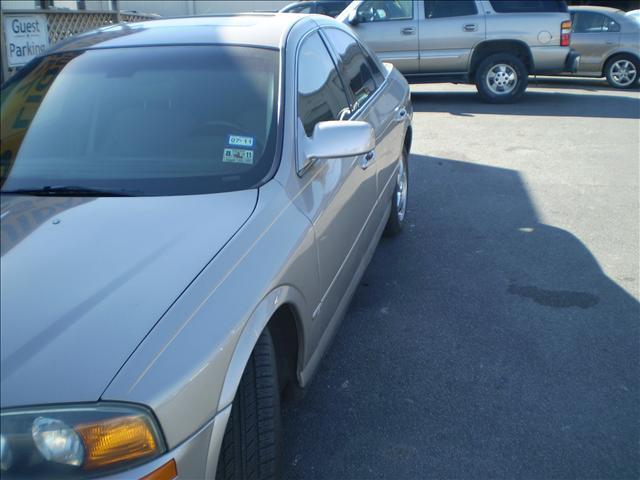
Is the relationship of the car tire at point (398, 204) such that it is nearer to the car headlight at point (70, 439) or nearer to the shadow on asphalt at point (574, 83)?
the car headlight at point (70, 439)

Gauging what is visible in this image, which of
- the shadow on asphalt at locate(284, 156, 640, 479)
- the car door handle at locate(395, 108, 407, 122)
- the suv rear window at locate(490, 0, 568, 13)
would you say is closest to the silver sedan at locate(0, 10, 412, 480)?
the shadow on asphalt at locate(284, 156, 640, 479)

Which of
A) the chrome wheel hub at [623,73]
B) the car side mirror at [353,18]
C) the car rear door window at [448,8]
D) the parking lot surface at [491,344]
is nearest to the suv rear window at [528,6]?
the car rear door window at [448,8]

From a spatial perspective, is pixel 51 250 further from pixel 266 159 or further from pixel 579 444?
pixel 579 444

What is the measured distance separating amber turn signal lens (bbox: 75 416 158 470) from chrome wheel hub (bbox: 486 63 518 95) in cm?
1130

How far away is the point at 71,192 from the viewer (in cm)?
289

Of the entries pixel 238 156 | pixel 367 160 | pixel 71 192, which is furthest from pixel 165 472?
pixel 367 160

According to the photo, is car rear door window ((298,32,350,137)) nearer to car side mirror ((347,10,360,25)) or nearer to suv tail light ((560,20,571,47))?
car side mirror ((347,10,360,25))

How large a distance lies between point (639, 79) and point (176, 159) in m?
13.1

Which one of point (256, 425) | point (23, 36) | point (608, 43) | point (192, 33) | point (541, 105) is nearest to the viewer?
point (256, 425)

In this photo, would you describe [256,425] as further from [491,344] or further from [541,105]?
[541,105]

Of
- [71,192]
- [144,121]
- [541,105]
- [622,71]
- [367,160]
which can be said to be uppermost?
[144,121]

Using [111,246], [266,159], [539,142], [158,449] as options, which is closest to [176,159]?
[266,159]

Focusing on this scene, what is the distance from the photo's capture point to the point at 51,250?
244cm

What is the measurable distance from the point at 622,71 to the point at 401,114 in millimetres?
10139
